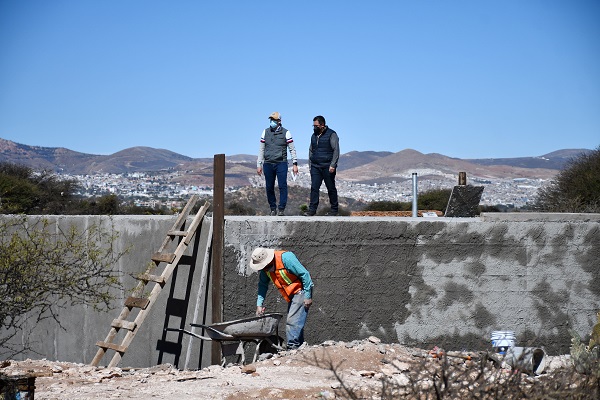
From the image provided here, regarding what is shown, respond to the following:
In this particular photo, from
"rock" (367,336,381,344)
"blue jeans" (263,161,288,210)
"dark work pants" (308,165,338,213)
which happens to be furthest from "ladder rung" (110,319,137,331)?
"dark work pants" (308,165,338,213)

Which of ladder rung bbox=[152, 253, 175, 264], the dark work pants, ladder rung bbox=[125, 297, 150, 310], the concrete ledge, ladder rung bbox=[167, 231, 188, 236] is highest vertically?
the dark work pants

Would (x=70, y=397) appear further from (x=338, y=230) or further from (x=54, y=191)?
(x=54, y=191)

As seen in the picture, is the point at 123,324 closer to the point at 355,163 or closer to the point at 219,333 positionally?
the point at 219,333

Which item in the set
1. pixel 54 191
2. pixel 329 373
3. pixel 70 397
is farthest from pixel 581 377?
pixel 54 191

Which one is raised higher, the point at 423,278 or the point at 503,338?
the point at 423,278

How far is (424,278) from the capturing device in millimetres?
11867

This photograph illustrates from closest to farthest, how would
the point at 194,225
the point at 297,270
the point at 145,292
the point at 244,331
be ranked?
the point at 244,331 → the point at 297,270 → the point at 194,225 → the point at 145,292

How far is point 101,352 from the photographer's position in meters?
11.9

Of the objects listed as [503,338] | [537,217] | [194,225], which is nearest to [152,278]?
[194,225]

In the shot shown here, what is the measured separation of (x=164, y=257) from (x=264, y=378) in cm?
293

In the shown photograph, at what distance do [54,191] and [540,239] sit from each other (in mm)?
28760

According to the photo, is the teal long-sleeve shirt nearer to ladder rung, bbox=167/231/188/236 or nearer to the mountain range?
ladder rung, bbox=167/231/188/236

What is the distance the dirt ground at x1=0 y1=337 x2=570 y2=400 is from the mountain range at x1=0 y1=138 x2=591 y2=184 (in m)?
69.7

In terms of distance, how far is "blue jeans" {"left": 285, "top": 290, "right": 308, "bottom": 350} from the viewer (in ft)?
35.2
